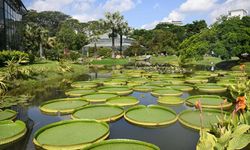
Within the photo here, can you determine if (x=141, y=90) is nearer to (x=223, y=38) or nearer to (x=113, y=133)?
(x=113, y=133)

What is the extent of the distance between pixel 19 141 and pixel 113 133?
257 centimetres

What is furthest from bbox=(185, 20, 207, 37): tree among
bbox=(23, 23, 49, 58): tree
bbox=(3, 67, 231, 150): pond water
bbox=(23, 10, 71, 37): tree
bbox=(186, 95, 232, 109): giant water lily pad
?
bbox=(3, 67, 231, 150): pond water

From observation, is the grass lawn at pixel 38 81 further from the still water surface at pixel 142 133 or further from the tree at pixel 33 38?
the tree at pixel 33 38

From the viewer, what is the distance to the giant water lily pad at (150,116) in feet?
26.6

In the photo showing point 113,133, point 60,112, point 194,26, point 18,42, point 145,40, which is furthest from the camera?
point 194,26

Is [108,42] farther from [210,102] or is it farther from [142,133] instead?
[142,133]

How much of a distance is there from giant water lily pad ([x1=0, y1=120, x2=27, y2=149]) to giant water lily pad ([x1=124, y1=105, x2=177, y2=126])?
3.27m

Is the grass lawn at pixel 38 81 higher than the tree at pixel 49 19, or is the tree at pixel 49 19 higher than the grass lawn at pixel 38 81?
the tree at pixel 49 19

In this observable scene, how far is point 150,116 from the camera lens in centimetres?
→ 868

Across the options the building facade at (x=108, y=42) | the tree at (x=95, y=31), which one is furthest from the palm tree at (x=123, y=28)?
the building facade at (x=108, y=42)

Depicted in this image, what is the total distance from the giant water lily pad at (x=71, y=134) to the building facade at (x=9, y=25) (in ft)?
63.0

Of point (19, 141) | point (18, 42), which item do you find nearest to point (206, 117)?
point (19, 141)

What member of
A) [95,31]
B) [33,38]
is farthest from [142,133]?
[95,31]

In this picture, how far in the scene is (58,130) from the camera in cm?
726
